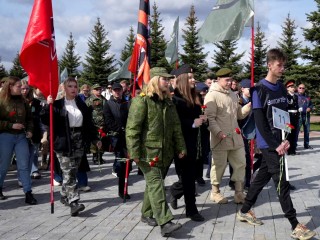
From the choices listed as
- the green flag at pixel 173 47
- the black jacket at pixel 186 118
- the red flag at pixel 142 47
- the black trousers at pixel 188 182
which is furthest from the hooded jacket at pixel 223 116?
the green flag at pixel 173 47

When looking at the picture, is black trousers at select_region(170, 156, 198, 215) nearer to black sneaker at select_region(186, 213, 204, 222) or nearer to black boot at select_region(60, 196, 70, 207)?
black sneaker at select_region(186, 213, 204, 222)

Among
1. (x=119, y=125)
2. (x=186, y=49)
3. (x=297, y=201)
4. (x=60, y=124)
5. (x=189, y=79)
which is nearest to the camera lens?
(x=189, y=79)

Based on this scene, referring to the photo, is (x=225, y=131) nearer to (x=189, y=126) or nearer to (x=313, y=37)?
(x=189, y=126)

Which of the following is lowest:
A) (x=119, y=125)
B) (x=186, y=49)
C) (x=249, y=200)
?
(x=249, y=200)

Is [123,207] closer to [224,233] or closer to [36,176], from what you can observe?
[224,233]

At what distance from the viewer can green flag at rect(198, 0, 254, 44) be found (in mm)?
7188

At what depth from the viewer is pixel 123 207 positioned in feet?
21.1

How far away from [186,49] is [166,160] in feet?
132

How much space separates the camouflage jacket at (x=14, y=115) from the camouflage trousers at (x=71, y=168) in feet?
3.52

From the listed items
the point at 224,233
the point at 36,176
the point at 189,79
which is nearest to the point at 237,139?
the point at 189,79

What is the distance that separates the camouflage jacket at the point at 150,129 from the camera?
5.05 metres

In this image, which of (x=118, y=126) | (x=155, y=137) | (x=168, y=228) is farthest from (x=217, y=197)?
(x=118, y=126)

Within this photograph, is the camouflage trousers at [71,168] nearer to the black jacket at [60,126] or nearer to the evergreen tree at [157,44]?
the black jacket at [60,126]

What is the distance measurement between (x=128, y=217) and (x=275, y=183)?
6.91ft
